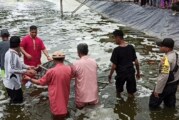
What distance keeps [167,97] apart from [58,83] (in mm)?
2457

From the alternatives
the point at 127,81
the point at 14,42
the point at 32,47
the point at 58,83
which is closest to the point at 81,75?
the point at 58,83

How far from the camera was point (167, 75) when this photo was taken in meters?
6.81

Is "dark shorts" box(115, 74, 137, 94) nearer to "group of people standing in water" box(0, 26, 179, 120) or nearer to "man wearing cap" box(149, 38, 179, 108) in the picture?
"group of people standing in water" box(0, 26, 179, 120)

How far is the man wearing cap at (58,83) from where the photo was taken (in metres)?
6.72

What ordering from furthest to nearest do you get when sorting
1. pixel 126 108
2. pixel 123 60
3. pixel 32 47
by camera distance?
1. pixel 32 47
2. pixel 126 108
3. pixel 123 60

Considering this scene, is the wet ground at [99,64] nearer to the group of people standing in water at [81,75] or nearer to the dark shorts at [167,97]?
the dark shorts at [167,97]

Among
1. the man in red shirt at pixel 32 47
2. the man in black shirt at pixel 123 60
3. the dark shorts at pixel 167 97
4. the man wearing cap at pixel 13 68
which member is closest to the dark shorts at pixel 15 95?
the man wearing cap at pixel 13 68

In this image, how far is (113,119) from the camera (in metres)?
7.33

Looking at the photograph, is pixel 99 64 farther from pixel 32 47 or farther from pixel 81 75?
pixel 81 75

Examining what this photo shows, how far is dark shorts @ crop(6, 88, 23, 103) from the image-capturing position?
7.86m

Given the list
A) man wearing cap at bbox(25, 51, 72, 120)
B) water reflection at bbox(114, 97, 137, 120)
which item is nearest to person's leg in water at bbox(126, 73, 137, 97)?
water reflection at bbox(114, 97, 137, 120)

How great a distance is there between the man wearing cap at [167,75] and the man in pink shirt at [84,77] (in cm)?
133

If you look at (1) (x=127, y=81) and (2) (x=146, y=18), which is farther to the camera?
(2) (x=146, y=18)

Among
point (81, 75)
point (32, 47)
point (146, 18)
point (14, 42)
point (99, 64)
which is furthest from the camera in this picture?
point (146, 18)
